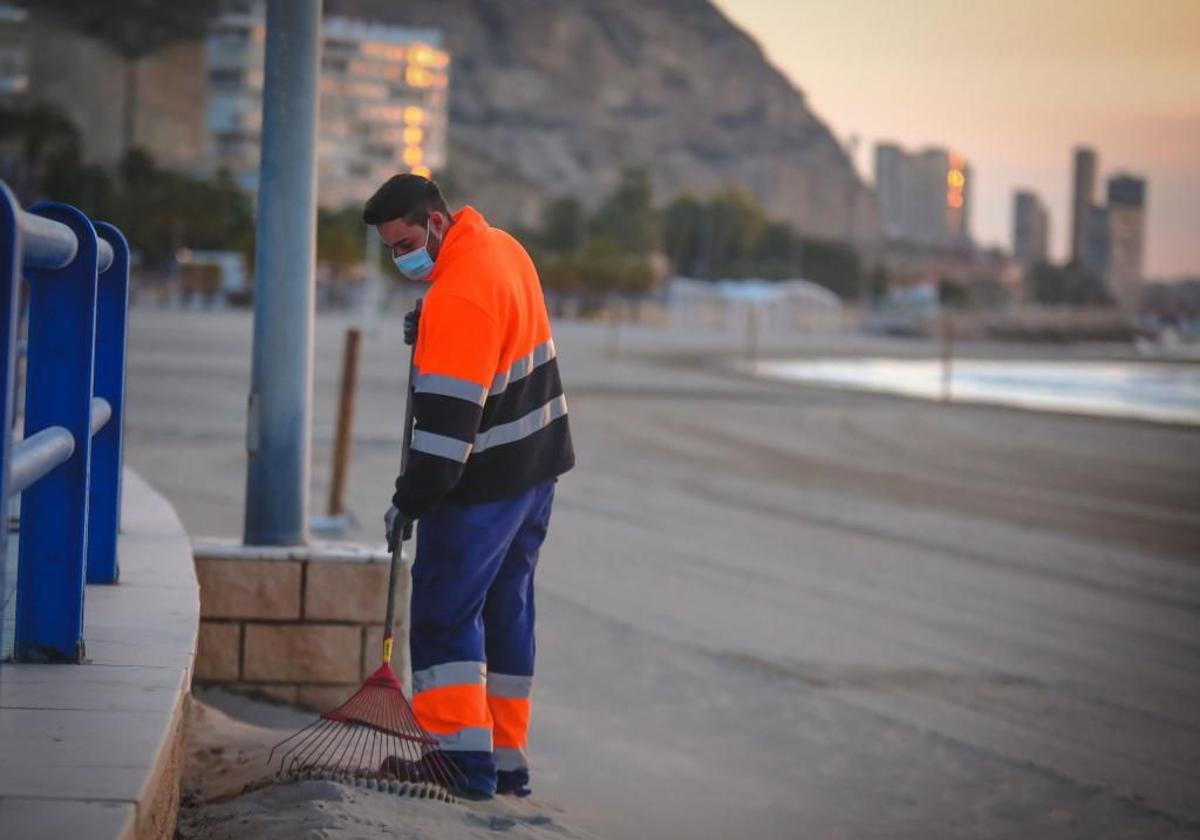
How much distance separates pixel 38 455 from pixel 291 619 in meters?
2.65

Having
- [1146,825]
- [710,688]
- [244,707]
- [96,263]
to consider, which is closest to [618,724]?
[710,688]

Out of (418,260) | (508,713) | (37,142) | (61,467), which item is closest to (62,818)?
(61,467)

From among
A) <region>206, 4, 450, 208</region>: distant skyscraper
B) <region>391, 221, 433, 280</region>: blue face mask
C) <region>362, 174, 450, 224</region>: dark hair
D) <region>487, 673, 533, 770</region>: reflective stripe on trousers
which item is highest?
<region>206, 4, 450, 208</region>: distant skyscraper

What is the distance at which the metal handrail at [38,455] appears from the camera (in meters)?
2.93

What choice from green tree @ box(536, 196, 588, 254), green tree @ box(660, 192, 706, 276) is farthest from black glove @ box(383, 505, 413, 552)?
green tree @ box(660, 192, 706, 276)

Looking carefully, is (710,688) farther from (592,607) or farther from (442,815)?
(442,815)

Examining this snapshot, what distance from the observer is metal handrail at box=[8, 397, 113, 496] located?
9.62ft

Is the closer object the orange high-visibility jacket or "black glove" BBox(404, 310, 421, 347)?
the orange high-visibility jacket

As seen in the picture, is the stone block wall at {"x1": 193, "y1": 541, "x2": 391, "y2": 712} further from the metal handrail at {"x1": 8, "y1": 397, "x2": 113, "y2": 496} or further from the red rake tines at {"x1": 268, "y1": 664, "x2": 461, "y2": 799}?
the metal handrail at {"x1": 8, "y1": 397, "x2": 113, "y2": 496}

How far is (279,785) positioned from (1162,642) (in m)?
5.61

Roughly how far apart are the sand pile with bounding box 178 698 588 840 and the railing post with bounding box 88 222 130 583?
2.05ft

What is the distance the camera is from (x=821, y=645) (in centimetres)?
782

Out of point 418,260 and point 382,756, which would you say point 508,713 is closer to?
point 382,756

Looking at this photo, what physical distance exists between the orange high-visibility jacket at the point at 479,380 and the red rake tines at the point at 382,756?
555 mm
